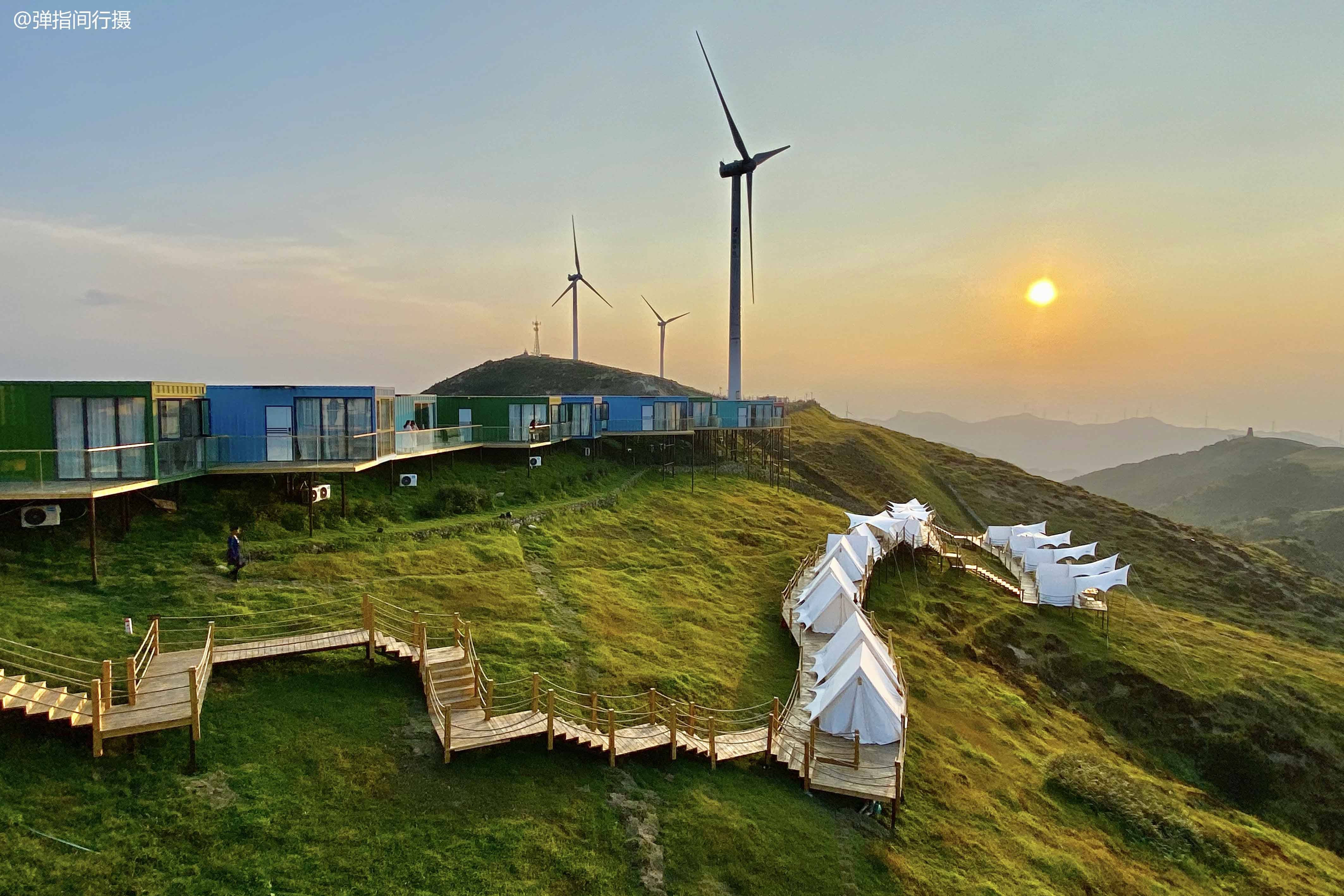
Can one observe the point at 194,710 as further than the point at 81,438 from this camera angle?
No

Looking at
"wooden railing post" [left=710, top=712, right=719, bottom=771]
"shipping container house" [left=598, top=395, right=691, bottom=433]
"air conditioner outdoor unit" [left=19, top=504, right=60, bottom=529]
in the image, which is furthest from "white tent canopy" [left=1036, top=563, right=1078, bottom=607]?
"air conditioner outdoor unit" [left=19, top=504, right=60, bottom=529]

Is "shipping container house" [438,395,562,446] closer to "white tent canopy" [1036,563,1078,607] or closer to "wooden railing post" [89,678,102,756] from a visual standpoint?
"wooden railing post" [89,678,102,756]

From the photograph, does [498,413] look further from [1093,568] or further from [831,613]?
[1093,568]

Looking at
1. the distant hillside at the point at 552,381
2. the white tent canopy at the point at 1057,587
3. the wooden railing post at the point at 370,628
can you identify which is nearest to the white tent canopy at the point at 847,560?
the white tent canopy at the point at 1057,587

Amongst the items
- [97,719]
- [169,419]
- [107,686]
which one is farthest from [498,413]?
[97,719]

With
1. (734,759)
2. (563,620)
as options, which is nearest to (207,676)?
(563,620)
